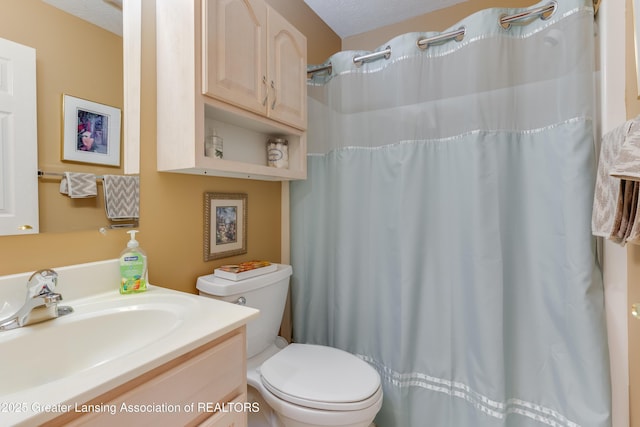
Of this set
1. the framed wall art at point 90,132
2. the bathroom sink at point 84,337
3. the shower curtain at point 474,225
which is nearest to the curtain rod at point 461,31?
the shower curtain at point 474,225

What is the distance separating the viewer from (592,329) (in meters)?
1.06

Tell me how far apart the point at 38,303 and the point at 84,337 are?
0.45 ft

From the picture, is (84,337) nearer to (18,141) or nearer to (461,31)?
(18,141)

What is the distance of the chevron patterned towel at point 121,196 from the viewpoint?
38.4 inches

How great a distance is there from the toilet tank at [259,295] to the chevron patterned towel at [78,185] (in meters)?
0.51

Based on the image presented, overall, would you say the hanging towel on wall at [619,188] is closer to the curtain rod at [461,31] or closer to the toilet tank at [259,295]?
the curtain rod at [461,31]

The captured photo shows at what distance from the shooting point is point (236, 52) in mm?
1109

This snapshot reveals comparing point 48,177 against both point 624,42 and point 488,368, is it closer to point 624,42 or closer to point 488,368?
point 488,368

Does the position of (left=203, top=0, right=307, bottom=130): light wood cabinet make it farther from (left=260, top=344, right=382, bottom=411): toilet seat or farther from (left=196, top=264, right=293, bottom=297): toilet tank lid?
(left=260, top=344, right=382, bottom=411): toilet seat

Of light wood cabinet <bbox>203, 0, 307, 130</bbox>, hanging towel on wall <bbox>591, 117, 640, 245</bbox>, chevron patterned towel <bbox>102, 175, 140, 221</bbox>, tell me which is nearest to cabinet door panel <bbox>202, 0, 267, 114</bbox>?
light wood cabinet <bbox>203, 0, 307, 130</bbox>

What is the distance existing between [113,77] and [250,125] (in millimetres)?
533

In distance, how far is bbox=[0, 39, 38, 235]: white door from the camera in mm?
771

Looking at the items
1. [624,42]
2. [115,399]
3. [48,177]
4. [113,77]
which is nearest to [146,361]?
[115,399]

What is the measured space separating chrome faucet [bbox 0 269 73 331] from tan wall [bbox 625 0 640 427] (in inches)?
67.8
